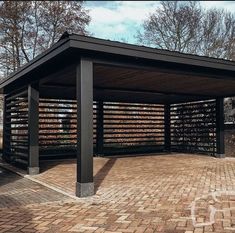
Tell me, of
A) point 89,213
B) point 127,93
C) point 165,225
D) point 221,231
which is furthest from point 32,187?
point 127,93

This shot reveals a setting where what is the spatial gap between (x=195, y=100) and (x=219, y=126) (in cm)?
158

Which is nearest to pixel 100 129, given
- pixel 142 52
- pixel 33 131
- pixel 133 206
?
pixel 33 131

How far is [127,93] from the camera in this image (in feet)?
40.4

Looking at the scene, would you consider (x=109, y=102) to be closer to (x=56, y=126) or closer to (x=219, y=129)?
(x=56, y=126)

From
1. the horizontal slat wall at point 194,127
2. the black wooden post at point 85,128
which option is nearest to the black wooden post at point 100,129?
the horizontal slat wall at point 194,127

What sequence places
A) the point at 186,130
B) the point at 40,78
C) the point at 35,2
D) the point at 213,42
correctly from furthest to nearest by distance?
the point at 213,42 → the point at 35,2 → the point at 186,130 → the point at 40,78

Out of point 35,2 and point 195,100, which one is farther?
point 35,2

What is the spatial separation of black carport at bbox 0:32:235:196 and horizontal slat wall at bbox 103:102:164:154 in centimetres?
4

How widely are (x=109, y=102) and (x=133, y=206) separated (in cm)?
899

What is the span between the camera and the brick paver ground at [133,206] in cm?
461

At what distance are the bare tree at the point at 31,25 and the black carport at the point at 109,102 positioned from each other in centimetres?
685

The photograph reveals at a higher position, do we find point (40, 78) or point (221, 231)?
point (40, 78)

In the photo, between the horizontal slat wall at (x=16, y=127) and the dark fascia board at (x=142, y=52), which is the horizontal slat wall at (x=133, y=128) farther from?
the dark fascia board at (x=142, y=52)

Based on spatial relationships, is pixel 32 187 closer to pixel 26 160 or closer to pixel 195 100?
pixel 26 160
